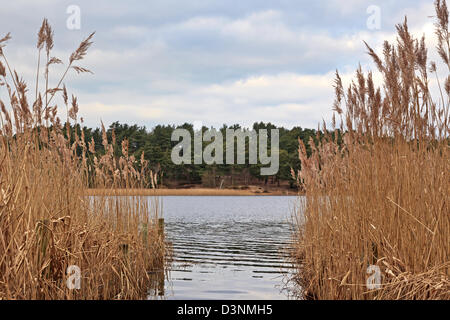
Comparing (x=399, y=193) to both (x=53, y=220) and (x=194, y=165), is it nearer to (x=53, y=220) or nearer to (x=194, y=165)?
(x=53, y=220)

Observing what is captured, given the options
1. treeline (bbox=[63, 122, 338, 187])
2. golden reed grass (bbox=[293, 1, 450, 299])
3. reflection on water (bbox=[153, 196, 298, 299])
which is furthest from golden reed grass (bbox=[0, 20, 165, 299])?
treeline (bbox=[63, 122, 338, 187])

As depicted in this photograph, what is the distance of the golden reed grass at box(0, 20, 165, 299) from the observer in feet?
11.6

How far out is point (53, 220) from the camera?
4023 millimetres

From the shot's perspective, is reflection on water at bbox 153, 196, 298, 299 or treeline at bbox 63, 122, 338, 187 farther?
treeline at bbox 63, 122, 338, 187

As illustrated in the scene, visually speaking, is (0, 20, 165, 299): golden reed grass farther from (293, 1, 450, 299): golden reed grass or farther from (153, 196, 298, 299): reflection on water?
(293, 1, 450, 299): golden reed grass

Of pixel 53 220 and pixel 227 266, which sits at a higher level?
pixel 53 220

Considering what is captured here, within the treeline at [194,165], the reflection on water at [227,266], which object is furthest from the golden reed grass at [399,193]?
the treeline at [194,165]

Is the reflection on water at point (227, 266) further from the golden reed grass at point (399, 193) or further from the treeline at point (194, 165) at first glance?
the treeline at point (194, 165)

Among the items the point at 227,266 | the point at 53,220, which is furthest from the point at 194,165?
the point at 53,220

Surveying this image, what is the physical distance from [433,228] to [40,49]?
373cm

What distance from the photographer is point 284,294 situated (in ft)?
19.2

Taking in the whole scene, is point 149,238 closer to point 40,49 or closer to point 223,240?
point 40,49
